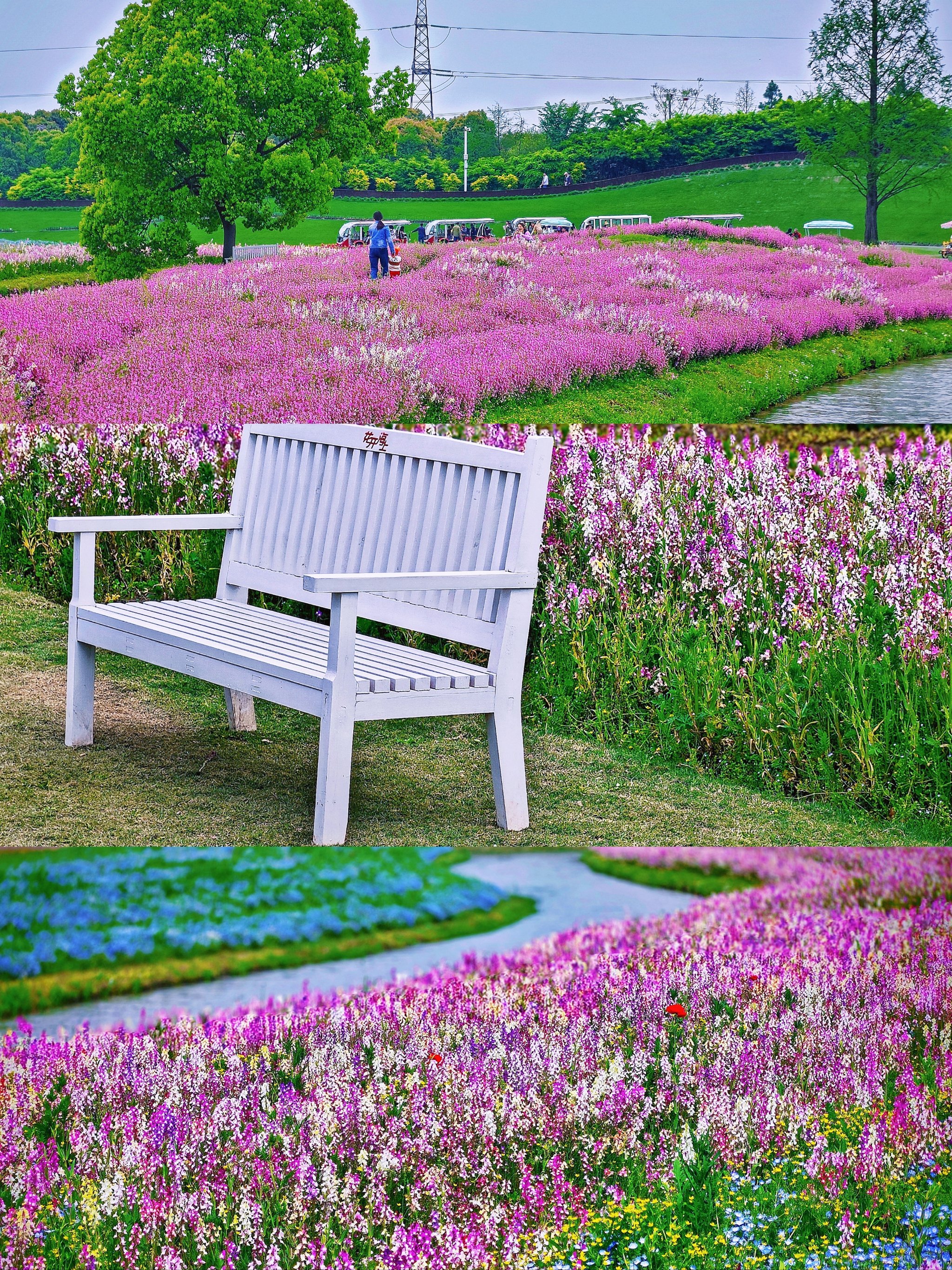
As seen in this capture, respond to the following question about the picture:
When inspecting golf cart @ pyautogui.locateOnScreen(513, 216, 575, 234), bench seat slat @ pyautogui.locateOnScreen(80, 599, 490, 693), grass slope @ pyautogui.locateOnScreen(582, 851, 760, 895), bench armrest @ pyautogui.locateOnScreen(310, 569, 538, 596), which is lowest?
bench seat slat @ pyautogui.locateOnScreen(80, 599, 490, 693)

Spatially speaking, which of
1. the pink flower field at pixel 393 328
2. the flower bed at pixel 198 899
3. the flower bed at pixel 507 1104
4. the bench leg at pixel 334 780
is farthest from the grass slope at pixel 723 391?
the flower bed at pixel 198 899

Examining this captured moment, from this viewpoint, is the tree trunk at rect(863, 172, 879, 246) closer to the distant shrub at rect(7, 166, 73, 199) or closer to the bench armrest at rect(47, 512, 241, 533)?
the distant shrub at rect(7, 166, 73, 199)

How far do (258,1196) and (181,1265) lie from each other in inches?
5.2

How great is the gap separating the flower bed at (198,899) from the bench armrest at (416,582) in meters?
1.97

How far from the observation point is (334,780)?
3.54 metres

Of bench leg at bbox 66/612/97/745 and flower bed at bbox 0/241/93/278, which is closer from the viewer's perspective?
bench leg at bbox 66/612/97/745

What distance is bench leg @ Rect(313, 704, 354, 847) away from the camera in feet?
11.5

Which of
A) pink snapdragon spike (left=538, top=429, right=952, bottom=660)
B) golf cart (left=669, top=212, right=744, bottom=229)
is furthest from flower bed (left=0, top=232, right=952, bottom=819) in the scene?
golf cart (left=669, top=212, right=744, bottom=229)

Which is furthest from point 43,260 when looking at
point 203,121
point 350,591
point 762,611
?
→ point 350,591

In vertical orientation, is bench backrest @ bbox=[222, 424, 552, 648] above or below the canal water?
below

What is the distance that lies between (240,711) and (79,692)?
58 cm

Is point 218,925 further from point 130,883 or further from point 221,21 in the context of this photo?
point 221,21

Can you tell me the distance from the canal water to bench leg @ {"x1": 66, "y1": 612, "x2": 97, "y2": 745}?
6.95m

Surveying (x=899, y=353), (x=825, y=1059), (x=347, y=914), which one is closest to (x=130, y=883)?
(x=347, y=914)
